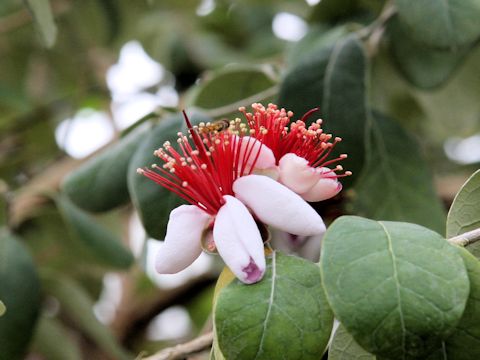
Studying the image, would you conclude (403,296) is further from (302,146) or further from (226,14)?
(226,14)

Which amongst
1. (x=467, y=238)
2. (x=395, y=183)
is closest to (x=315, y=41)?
(x=395, y=183)

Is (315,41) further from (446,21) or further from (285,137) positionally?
Answer: (285,137)

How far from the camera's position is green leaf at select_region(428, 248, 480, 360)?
2.04 feet

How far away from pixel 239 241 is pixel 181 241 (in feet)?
0.22

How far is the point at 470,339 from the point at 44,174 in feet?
4.15

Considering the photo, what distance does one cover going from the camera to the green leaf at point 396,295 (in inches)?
22.9

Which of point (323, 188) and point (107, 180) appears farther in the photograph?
point (107, 180)

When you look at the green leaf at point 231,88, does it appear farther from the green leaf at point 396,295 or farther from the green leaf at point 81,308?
the green leaf at point 396,295

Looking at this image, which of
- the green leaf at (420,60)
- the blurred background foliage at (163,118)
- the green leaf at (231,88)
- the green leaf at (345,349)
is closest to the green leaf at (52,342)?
the blurred background foliage at (163,118)

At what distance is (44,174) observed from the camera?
1.73 meters

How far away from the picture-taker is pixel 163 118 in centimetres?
113

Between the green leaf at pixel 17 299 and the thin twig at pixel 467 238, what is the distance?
2.21 feet

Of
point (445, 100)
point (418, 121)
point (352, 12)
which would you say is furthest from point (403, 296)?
point (418, 121)

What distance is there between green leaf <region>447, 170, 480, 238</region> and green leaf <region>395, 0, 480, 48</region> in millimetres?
357
